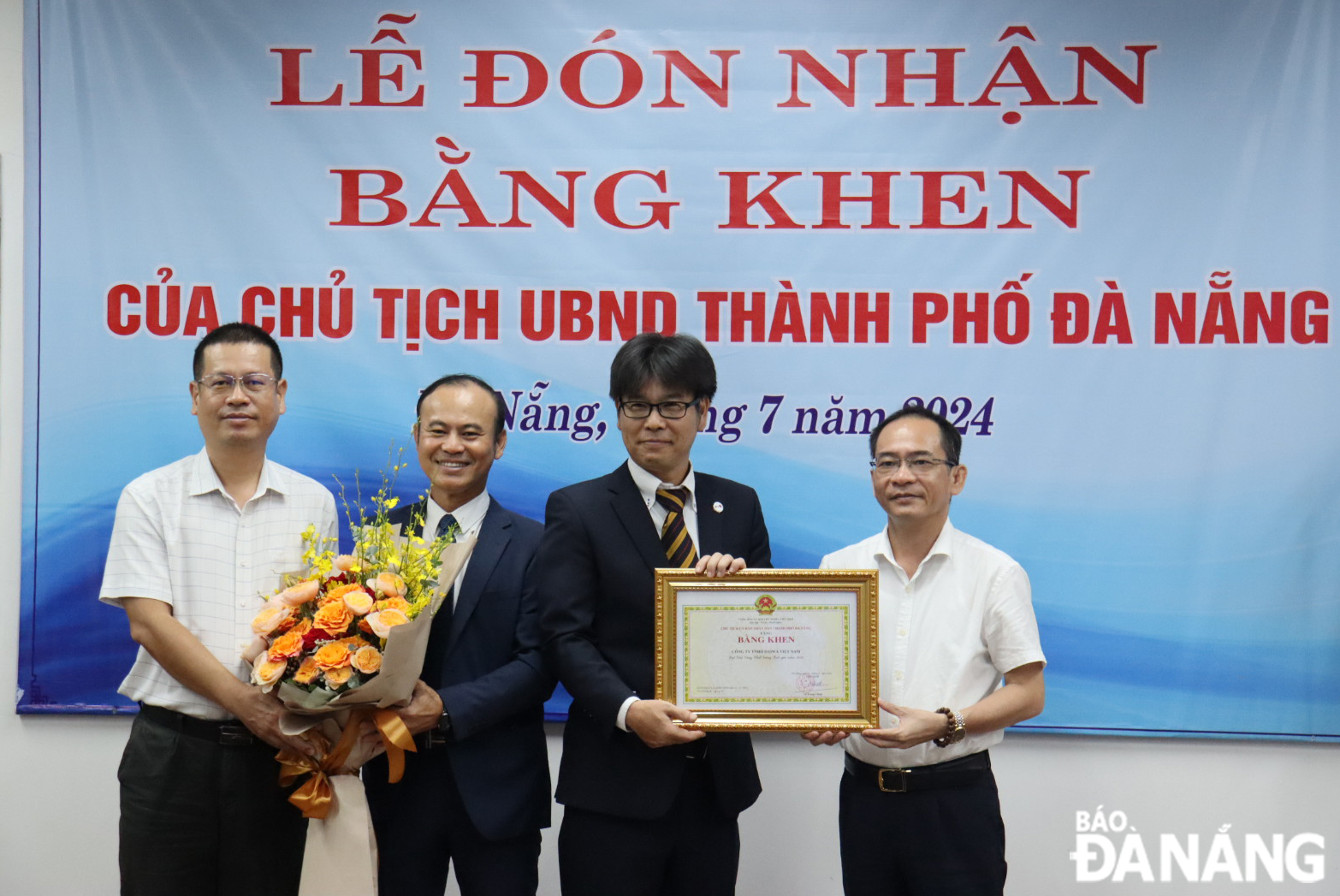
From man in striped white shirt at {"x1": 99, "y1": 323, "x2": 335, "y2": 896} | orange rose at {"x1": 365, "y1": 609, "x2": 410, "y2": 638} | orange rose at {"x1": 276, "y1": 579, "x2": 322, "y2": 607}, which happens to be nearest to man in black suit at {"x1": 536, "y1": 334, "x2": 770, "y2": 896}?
orange rose at {"x1": 365, "y1": 609, "x2": 410, "y2": 638}

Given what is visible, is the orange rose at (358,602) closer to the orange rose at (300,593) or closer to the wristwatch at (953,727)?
the orange rose at (300,593)

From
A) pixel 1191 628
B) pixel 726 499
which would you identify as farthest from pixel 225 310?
pixel 1191 628

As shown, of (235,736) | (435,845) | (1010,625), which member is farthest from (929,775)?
(235,736)

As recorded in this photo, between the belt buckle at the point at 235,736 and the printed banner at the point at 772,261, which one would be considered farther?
the printed banner at the point at 772,261

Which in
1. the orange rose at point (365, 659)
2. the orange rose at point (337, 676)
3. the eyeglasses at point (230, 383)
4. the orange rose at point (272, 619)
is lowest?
the orange rose at point (337, 676)

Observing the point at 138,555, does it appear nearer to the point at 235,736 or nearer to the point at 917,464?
the point at 235,736

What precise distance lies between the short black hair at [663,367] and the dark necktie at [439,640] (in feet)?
1.67

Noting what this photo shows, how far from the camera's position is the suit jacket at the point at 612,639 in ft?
6.50

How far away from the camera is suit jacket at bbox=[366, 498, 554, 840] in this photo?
6.76 ft

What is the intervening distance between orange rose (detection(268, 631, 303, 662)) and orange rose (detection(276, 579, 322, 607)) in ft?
0.22

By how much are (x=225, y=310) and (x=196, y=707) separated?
1.28 meters

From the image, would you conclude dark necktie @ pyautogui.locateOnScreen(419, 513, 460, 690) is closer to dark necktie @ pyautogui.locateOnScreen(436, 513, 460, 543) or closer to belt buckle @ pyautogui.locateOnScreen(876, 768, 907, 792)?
dark necktie @ pyautogui.locateOnScreen(436, 513, 460, 543)

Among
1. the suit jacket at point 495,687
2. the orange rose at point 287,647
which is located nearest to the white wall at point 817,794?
the suit jacket at point 495,687

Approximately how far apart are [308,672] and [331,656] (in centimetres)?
6
